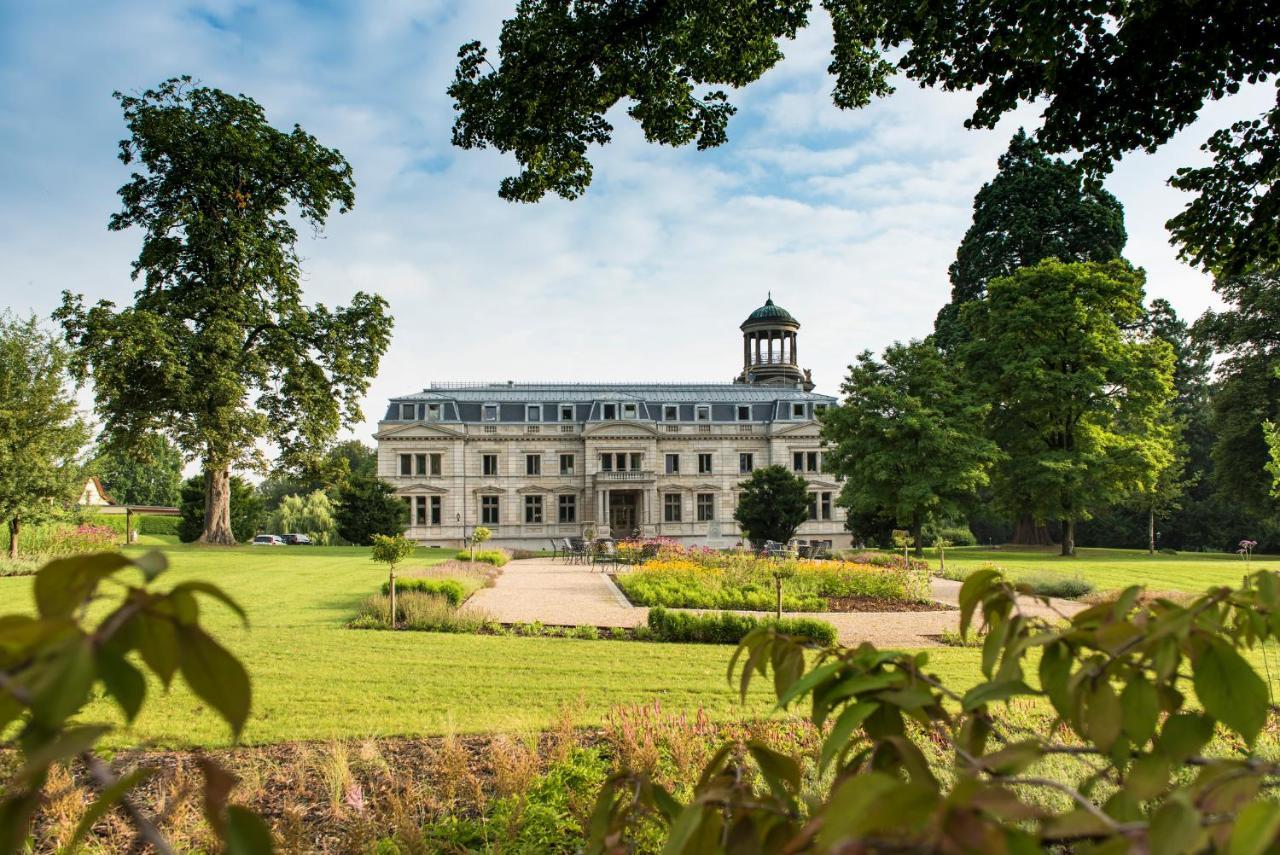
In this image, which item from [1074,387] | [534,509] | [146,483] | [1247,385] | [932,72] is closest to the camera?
[932,72]

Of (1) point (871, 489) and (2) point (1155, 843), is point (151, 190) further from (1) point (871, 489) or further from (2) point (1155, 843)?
(2) point (1155, 843)

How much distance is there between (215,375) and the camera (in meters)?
25.5

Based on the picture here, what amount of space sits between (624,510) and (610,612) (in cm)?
3380

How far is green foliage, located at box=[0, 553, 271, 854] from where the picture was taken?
27.2 inches

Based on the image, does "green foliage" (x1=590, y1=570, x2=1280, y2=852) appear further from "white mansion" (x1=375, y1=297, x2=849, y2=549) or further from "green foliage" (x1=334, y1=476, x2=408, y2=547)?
"white mansion" (x1=375, y1=297, x2=849, y2=549)

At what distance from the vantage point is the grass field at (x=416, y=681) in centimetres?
650

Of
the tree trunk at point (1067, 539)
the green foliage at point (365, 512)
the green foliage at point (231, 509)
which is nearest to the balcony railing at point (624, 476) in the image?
the green foliage at point (365, 512)

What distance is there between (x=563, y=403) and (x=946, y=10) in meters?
42.7

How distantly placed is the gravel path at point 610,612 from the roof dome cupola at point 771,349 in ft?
114

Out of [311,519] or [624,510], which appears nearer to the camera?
[624,510]

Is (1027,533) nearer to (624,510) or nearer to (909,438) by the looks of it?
(909,438)

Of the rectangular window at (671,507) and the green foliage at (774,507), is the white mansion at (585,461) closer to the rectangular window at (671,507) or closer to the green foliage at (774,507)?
the rectangular window at (671,507)

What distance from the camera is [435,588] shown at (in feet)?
46.8

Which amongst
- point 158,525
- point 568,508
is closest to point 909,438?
point 568,508
